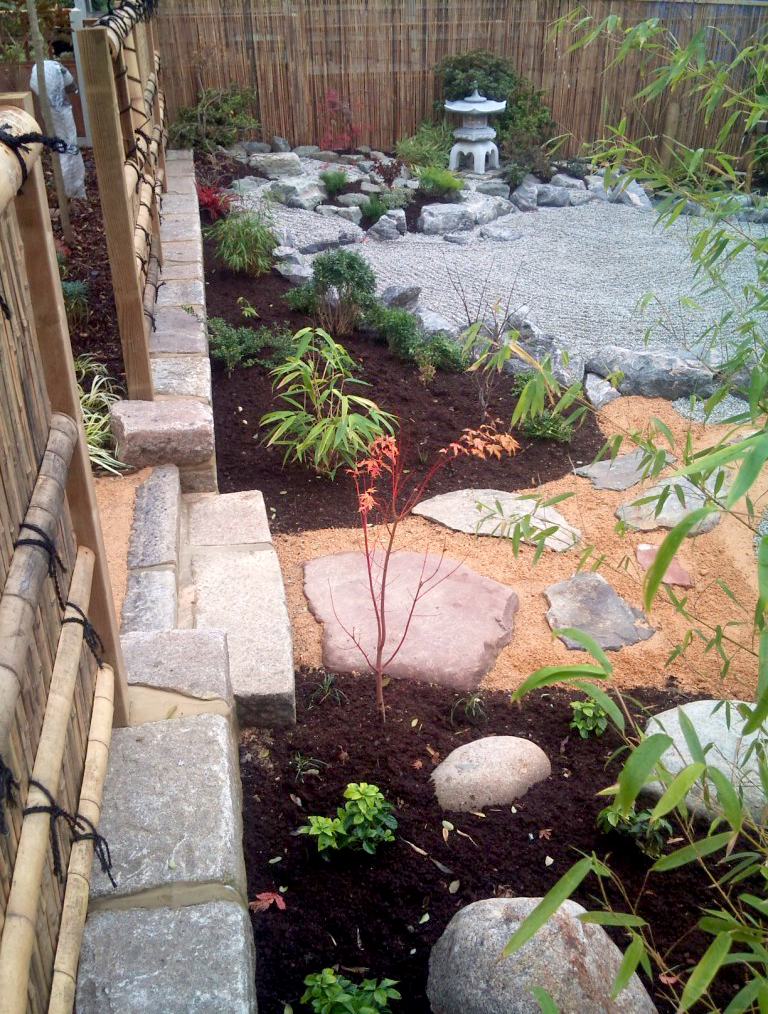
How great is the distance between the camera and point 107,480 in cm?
339

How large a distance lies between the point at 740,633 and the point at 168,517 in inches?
86.1

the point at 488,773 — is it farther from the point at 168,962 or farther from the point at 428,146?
the point at 428,146

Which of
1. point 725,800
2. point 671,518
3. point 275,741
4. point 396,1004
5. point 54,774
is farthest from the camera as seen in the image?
point 671,518

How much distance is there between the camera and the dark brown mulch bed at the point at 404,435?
13.0ft

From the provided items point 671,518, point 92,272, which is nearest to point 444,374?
point 671,518

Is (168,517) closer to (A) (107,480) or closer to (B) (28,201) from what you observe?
(A) (107,480)

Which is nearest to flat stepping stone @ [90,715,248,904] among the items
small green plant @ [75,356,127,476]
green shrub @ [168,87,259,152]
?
small green plant @ [75,356,127,476]

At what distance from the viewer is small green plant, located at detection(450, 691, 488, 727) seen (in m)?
2.62

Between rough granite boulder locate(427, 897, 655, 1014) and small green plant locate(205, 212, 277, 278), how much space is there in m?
5.09

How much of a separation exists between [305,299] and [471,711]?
11.1ft

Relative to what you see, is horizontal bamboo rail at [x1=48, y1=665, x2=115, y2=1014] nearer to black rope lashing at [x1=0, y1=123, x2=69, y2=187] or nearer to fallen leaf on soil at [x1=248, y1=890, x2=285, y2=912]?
fallen leaf on soil at [x1=248, y1=890, x2=285, y2=912]

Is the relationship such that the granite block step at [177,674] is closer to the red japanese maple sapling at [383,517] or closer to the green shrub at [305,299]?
the red japanese maple sapling at [383,517]

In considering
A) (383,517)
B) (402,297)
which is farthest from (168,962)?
(402,297)

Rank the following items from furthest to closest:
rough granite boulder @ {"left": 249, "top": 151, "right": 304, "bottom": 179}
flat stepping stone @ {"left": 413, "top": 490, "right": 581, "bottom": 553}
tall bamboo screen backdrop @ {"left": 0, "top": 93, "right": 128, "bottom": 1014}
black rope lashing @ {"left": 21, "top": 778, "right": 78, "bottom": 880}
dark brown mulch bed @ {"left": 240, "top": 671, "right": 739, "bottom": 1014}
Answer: rough granite boulder @ {"left": 249, "top": 151, "right": 304, "bottom": 179}
flat stepping stone @ {"left": 413, "top": 490, "right": 581, "bottom": 553}
dark brown mulch bed @ {"left": 240, "top": 671, "right": 739, "bottom": 1014}
black rope lashing @ {"left": 21, "top": 778, "right": 78, "bottom": 880}
tall bamboo screen backdrop @ {"left": 0, "top": 93, "right": 128, "bottom": 1014}
